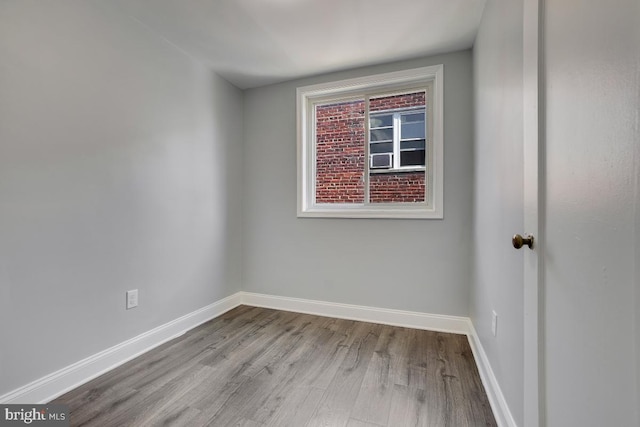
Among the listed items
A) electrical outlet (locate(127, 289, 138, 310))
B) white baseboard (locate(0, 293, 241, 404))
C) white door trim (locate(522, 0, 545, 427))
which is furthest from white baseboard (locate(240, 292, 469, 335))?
white door trim (locate(522, 0, 545, 427))

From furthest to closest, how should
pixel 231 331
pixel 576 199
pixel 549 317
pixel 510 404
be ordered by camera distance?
pixel 231 331 → pixel 510 404 → pixel 549 317 → pixel 576 199

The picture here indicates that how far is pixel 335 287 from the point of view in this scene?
9.12ft

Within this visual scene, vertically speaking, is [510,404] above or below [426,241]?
below

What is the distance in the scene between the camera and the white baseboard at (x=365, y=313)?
2428 mm

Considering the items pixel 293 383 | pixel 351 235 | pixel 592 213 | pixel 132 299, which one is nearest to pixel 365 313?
pixel 351 235

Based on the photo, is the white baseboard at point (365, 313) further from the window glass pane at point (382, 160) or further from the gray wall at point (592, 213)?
the gray wall at point (592, 213)

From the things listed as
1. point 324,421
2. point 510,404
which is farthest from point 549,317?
point 324,421

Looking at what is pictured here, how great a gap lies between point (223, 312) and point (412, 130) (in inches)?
101

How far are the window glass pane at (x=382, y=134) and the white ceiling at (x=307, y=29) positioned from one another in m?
0.61

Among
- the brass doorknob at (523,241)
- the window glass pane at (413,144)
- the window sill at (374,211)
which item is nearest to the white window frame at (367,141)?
the window sill at (374,211)

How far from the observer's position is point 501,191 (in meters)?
1.45

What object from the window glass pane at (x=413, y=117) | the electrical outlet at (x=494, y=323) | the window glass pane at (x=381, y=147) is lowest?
the electrical outlet at (x=494, y=323)

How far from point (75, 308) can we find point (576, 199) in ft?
7.69

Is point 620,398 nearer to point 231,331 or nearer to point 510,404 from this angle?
point 510,404
